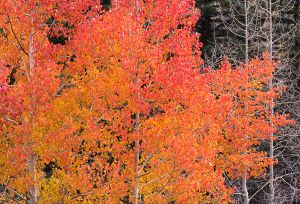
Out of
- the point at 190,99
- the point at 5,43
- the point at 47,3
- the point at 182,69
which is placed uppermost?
the point at 47,3

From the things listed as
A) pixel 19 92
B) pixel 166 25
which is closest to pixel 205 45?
A: pixel 166 25

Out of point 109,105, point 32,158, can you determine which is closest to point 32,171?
point 32,158

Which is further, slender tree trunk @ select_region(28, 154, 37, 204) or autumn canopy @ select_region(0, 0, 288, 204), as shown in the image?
slender tree trunk @ select_region(28, 154, 37, 204)

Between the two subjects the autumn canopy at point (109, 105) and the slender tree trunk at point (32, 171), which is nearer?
the autumn canopy at point (109, 105)

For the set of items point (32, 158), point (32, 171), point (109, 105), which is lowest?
point (32, 171)

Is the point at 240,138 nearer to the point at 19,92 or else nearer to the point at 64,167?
the point at 64,167

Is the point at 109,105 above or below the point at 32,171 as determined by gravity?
above

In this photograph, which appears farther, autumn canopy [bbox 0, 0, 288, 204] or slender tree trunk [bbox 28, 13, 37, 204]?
slender tree trunk [bbox 28, 13, 37, 204]

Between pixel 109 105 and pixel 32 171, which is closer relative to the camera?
pixel 32 171

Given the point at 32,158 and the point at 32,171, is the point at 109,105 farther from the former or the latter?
the point at 32,171

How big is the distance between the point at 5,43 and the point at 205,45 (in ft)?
50.2

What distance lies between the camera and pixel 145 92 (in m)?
9.88

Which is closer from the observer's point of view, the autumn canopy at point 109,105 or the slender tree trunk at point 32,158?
the autumn canopy at point 109,105

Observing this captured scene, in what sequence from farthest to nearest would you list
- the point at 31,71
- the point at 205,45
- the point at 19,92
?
1. the point at 205,45
2. the point at 31,71
3. the point at 19,92
